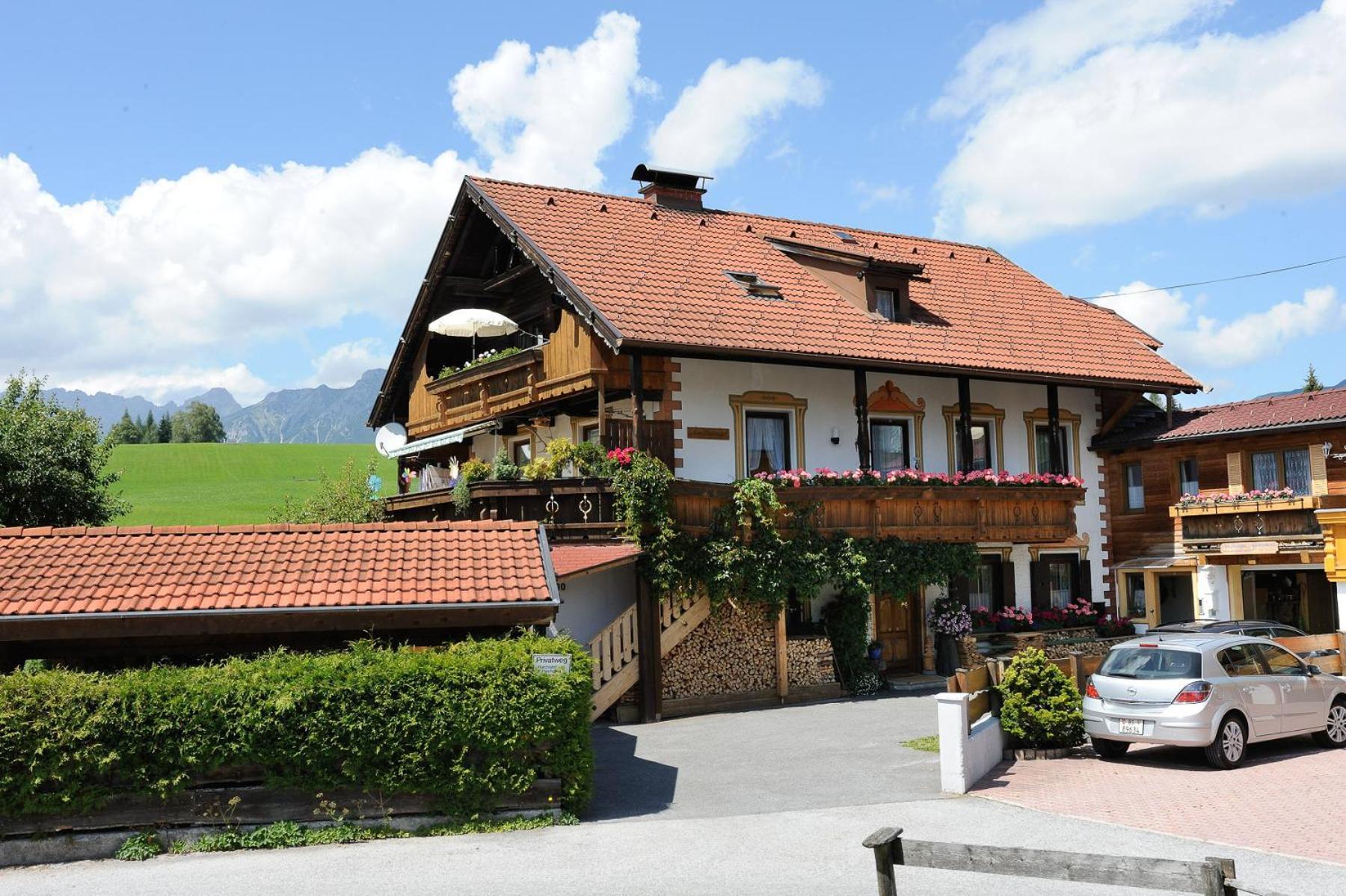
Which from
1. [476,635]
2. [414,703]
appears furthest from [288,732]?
[476,635]

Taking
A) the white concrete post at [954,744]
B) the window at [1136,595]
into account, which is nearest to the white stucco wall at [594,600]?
the white concrete post at [954,744]

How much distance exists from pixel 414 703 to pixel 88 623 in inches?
157

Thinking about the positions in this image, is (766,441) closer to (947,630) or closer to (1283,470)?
(947,630)

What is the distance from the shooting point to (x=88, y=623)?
13430 millimetres

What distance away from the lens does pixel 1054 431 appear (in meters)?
27.9

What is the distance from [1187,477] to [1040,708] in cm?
1517

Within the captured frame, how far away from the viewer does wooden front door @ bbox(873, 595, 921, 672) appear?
83.7 ft

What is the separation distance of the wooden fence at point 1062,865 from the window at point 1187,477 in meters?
24.0

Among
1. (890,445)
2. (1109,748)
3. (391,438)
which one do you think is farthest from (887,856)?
(391,438)

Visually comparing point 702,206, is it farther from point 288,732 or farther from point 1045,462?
point 288,732

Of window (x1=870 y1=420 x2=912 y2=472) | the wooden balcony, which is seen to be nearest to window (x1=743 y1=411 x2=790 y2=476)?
the wooden balcony

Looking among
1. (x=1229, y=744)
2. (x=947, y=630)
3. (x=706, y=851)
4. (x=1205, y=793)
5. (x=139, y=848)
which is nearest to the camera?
(x=706, y=851)

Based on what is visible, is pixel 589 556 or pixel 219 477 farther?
pixel 219 477

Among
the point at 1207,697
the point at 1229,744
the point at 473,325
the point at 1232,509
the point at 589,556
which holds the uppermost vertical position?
the point at 473,325
